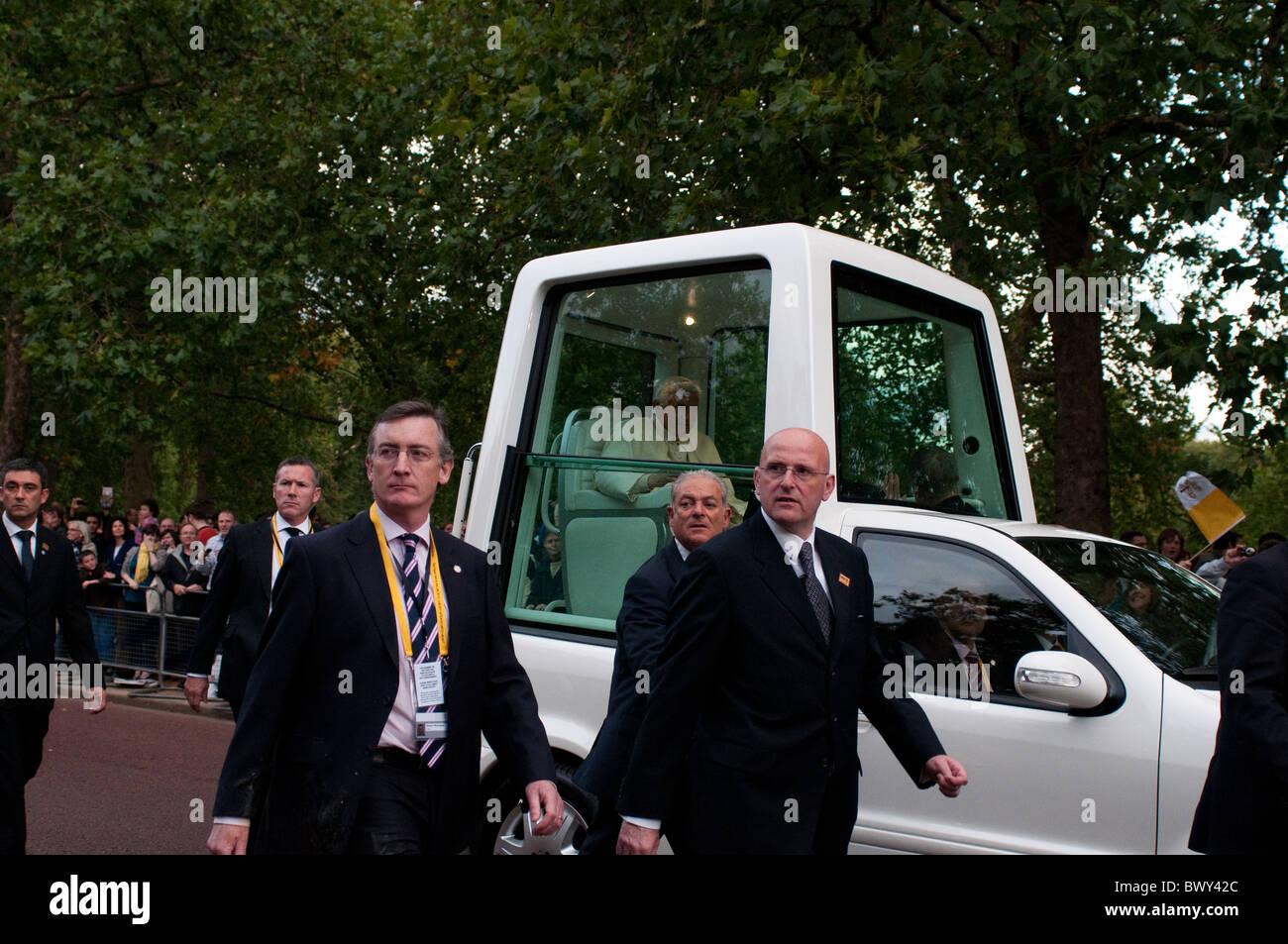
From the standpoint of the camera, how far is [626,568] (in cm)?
571

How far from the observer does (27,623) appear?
594cm

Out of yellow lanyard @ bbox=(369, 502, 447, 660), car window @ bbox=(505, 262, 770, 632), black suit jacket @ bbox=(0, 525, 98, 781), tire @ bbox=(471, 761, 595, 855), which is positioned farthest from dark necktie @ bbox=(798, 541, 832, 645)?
black suit jacket @ bbox=(0, 525, 98, 781)

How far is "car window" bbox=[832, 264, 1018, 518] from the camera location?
5.48 metres

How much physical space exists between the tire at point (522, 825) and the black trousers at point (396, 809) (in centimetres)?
180

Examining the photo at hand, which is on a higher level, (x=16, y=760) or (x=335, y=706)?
(x=335, y=706)

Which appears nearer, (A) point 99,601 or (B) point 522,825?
(B) point 522,825

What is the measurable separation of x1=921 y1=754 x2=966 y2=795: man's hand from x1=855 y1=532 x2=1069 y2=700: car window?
0.84 meters

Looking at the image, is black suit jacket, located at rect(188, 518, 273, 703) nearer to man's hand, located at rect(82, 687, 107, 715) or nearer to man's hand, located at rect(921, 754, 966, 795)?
man's hand, located at rect(82, 687, 107, 715)

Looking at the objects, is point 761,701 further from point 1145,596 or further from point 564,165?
point 564,165

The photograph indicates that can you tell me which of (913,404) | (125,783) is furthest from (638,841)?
(125,783)

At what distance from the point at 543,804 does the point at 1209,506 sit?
25.3 ft

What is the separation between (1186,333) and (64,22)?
17277 millimetres
